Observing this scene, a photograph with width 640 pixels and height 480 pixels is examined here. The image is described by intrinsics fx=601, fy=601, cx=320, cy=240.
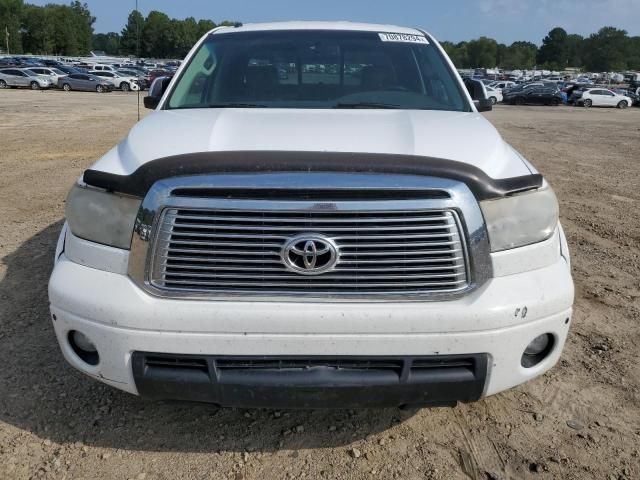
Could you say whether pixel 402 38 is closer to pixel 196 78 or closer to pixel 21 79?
pixel 196 78

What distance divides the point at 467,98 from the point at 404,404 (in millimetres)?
2062

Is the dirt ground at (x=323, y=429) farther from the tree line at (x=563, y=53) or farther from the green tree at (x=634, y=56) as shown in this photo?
the green tree at (x=634, y=56)

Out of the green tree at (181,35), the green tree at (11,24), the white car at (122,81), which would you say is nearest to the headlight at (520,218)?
the white car at (122,81)

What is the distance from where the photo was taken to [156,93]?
414 cm

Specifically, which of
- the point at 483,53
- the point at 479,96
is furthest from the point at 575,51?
the point at 479,96

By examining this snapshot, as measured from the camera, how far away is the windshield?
3.60 metres

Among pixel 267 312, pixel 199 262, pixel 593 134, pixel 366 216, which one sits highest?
pixel 366 216

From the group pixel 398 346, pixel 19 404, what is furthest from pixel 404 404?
pixel 19 404

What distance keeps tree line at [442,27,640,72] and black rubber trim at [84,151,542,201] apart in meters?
160

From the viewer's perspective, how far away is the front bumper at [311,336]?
7.30 ft

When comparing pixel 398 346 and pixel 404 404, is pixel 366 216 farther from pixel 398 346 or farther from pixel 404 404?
pixel 404 404

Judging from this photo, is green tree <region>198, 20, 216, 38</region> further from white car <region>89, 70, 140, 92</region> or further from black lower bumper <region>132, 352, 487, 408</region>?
black lower bumper <region>132, 352, 487, 408</region>

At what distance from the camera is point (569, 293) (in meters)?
2.44

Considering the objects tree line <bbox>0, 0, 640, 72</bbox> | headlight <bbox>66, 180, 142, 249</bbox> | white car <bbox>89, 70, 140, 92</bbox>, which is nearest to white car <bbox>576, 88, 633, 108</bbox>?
white car <bbox>89, 70, 140, 92</bbox>
